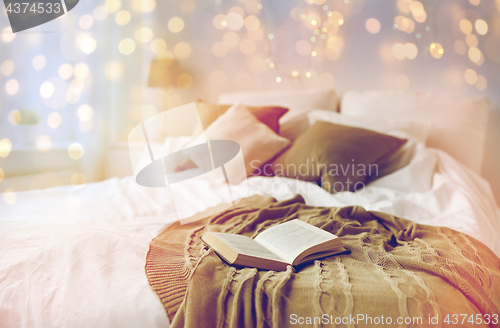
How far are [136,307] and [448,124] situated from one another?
180 centimetres

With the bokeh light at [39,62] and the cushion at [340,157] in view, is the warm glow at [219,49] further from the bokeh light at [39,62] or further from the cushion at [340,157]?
the cushion at [340,157]

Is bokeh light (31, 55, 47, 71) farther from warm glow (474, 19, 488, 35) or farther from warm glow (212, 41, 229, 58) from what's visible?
warm glow (474, 19, 488, 35)

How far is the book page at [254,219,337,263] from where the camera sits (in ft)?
2.53

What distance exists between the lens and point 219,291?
0.65m

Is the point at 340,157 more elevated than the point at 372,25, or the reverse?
the point at 372,25

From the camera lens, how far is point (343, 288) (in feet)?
2.10

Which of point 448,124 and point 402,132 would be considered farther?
point 448,124

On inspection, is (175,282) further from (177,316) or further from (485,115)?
(485,115)

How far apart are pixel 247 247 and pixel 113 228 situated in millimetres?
412

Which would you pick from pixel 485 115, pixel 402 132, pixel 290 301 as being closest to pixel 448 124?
pixel 485 115

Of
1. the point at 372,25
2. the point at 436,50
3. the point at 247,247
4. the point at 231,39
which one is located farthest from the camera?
the point at 231,39

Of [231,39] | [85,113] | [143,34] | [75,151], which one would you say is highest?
[143,34]

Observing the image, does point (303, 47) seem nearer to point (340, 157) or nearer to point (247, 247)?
point (340, 157)

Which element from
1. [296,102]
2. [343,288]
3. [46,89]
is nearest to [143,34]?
[46,89]
